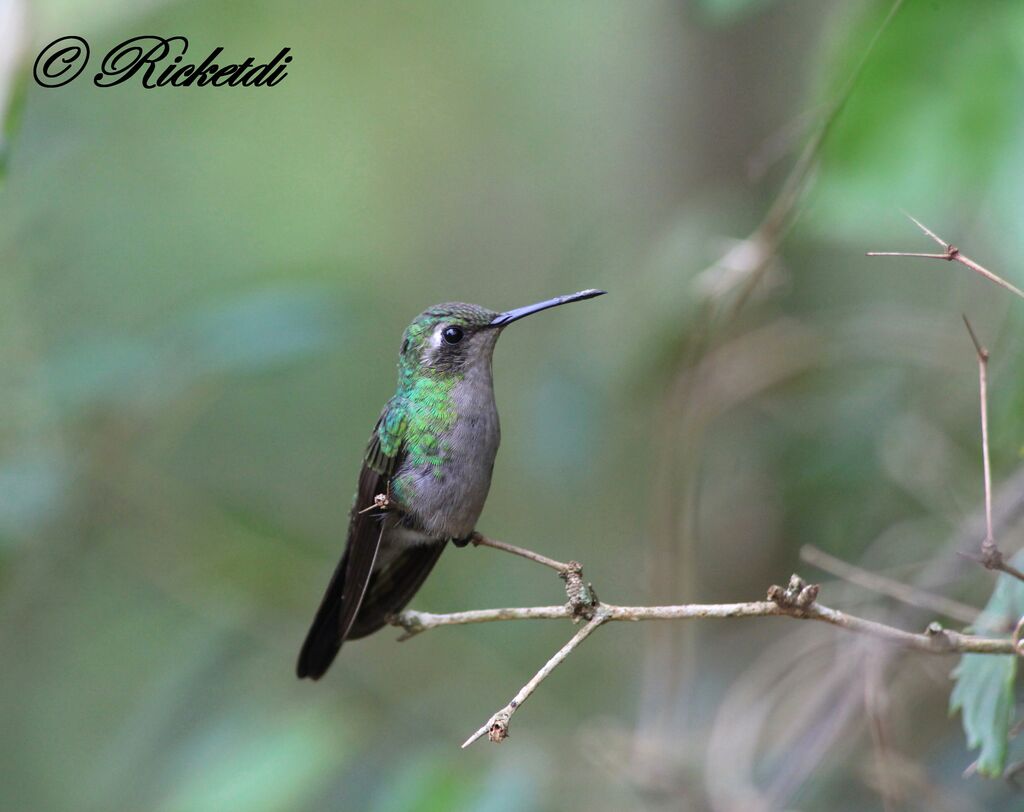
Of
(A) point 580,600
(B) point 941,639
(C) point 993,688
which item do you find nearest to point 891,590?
(C) point 993,688

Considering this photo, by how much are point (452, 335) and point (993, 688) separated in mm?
1448

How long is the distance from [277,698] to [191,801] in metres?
1.38

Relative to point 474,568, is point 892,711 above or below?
below

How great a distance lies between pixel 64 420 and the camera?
4.25 metres

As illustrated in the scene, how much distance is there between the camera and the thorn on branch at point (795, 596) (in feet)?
5.51

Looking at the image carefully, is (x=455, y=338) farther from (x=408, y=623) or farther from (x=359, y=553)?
(x=408, y=623)

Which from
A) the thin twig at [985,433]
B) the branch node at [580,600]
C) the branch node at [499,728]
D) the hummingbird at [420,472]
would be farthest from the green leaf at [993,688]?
the hummingbird at [420,472]

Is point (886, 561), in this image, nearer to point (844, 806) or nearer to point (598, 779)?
point (844, 806)

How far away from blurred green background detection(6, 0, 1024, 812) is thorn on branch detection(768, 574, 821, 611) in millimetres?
783

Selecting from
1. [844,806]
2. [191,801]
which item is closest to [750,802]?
[844,806]

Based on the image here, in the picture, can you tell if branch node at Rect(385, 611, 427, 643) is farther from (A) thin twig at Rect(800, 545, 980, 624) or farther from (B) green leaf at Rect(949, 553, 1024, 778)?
(B) green leaf at Rect(949, 553, 1024, 778)

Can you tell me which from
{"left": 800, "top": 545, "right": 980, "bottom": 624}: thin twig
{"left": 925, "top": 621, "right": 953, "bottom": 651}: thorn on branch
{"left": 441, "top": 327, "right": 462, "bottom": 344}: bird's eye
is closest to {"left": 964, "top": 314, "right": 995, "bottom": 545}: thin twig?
{"left": 925, "top": 621, "right": 953, "bottom": 651}: thorn on branch

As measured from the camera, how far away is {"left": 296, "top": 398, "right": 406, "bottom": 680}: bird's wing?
2568mm

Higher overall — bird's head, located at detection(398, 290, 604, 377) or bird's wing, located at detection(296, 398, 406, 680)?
bird's head, located at detection(398, 290, 604, 377)
